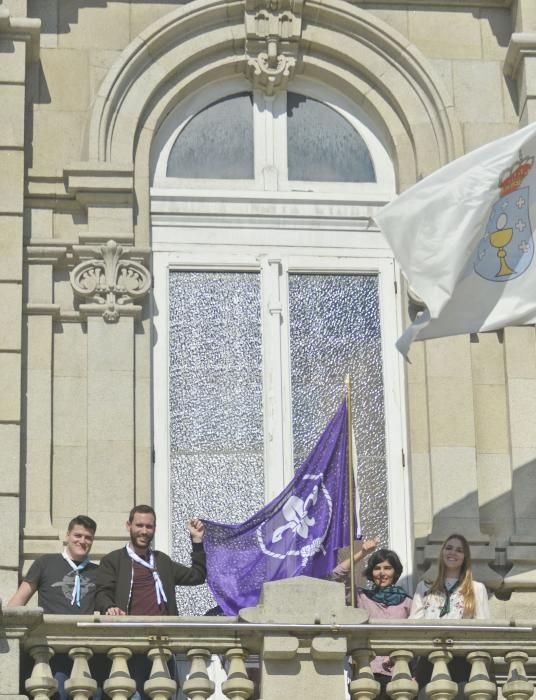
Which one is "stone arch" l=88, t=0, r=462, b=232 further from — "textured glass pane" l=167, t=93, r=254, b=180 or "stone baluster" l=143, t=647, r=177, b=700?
"stone baluster" l=143, t=647, r=177, b=700

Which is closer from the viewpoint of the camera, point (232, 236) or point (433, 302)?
point (433, 302)

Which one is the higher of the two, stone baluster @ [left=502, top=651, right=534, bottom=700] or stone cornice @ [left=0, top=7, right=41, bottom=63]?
stone cornice @ [left=0, top=7, right=41, bottom=63]

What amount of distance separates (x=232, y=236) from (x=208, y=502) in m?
2.38

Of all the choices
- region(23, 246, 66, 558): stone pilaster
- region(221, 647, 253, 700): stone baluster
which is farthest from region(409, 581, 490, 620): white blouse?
region(23, 246, 66, 558): stone pilaster

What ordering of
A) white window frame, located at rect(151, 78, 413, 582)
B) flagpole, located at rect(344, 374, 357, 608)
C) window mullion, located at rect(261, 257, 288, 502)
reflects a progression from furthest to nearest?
white window frame, located at rect(151, 78, 413, 582)
window mullion, located at rect(261, 257, 288, 502)
flagpole, located at rect(344, 374, 357, 608)

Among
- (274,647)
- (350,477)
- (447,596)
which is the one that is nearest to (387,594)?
(447,596)

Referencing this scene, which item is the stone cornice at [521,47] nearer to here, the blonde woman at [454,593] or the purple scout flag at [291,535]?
the purple scout flag at [291,535]

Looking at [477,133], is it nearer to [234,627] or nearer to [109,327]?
→ [109,327]

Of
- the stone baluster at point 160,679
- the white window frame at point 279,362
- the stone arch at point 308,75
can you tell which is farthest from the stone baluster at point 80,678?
the stone arch at point 308,75

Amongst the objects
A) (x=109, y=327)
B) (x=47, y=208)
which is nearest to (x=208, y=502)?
(x=109, y=327)

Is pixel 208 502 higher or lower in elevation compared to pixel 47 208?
lower

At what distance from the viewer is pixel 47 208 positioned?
19375mm

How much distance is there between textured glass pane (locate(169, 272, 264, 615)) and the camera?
18.8 m

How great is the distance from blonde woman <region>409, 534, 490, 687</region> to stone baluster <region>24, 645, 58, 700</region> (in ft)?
9.03
